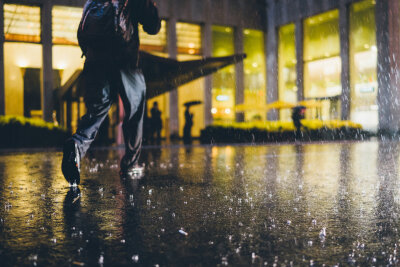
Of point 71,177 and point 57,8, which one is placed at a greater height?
point 57,8

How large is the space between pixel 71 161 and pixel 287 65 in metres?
29.9

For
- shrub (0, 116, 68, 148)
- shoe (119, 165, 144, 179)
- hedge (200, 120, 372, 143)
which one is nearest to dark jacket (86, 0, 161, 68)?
shoe (119, 165, 144, 179)

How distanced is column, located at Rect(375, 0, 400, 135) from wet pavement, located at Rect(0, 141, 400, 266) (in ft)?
74.8

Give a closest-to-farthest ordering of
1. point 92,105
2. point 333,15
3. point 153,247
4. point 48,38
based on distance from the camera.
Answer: point 153,247
point 92,105
point 48,38
point 333,15

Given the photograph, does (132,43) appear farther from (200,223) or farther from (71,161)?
(200,223)

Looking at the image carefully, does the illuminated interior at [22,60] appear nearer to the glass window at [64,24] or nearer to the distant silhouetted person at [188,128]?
the glass window at [64,24]

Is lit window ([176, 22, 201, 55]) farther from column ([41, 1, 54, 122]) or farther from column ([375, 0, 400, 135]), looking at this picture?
column ([375, 0, 400, 135])

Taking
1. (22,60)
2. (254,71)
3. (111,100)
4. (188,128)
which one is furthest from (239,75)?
(111,100)

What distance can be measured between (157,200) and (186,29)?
27.4 metres

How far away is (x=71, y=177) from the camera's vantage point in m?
3.86

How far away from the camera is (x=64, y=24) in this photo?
2642 cm

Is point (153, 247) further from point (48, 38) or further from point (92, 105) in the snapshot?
point (48, 38)

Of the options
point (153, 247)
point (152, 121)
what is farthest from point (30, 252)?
point (152, 121)

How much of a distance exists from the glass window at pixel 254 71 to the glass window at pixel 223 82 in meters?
1.15
